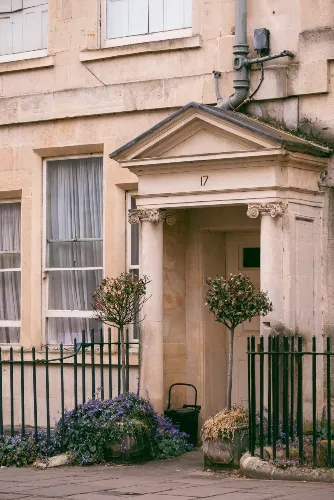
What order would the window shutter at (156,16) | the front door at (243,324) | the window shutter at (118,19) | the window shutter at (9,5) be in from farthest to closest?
the window shutter at (9,5) < the window shutter at (118,19) < the window shutter at (156,16) < the front door at (243,324)

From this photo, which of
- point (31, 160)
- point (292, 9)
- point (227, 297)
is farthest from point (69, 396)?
point (292, 9)

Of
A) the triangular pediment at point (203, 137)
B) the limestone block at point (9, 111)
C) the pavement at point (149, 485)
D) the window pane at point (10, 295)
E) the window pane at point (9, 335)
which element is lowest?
the pavement at point (149, 485)

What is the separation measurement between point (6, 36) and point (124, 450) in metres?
6.54

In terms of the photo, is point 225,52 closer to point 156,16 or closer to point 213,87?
point 213,87

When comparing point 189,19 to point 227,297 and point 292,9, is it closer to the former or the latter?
point 292,9

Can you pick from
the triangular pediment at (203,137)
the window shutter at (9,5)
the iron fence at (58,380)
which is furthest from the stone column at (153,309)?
the window shutter at (9,5)

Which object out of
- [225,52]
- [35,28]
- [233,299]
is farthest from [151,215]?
[35,28]

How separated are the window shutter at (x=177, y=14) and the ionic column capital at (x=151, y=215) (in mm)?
2463

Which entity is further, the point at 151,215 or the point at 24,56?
the point at 24,56

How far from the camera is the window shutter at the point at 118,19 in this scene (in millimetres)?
16281

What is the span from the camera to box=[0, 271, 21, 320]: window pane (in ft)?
56.5

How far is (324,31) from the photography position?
14.3 meters

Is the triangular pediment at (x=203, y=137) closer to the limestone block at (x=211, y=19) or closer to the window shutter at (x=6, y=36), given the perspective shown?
the limestone block at (x=211, y=19)

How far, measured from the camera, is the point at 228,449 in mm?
12961
